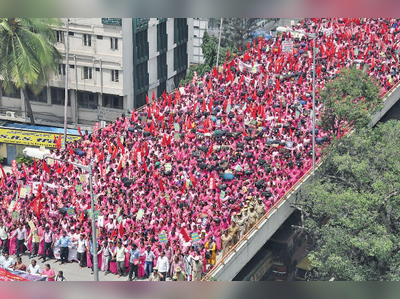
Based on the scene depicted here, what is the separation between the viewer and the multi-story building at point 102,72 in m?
43.6

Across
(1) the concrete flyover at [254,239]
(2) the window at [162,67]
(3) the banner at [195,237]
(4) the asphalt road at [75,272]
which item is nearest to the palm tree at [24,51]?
(2) the window at [162,67]

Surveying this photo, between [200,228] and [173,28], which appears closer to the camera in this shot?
[200,228]

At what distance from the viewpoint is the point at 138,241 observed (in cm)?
2212

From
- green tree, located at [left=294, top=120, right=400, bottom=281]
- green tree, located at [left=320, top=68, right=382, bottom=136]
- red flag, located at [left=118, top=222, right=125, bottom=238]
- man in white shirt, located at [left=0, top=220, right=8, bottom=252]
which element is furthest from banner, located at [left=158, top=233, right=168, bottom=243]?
green tree, located at [left=320, top=68, right=382, bottom=136]

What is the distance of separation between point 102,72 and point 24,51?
5.01 m

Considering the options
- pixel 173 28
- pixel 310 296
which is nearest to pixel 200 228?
pixel 310 296

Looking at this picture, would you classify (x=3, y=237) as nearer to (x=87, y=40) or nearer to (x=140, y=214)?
(x=140, y=214)

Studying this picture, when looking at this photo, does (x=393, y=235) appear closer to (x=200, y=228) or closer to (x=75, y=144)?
(x=200, y=228)

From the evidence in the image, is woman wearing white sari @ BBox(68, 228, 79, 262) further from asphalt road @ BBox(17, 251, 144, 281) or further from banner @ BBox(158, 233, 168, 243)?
banner @ BBox(158, 233, 168, 243)

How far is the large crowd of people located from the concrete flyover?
0.27m

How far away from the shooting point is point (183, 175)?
26469 millimetres

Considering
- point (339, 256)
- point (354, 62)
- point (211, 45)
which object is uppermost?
point (211, 45)

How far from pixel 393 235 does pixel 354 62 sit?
65.8 ft

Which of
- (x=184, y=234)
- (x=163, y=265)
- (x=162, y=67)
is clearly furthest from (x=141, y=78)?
(x=163, y=265)
